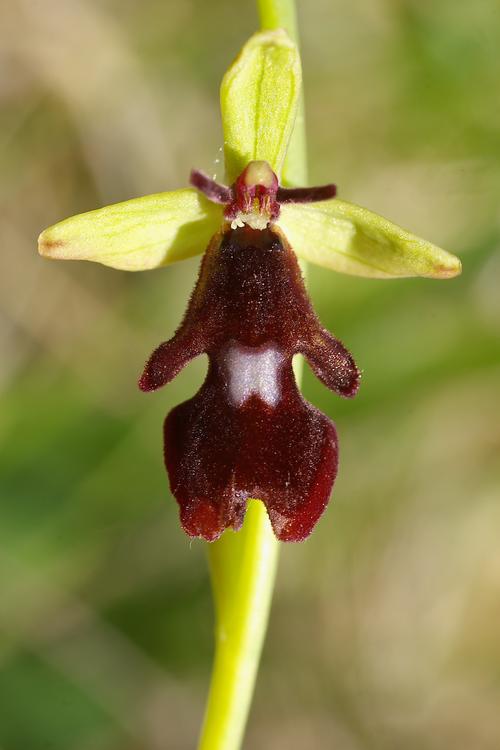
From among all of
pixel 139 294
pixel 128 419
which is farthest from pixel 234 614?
pixel 139 294

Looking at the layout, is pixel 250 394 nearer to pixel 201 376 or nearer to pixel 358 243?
pixel 358 243

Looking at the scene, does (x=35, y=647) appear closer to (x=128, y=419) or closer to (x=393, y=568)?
(x=128, y=419)

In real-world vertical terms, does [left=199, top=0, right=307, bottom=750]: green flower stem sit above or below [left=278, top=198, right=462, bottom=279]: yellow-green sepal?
below

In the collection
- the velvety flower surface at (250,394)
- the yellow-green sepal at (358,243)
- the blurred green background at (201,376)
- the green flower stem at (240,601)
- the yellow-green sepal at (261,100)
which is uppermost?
the blurred green background at (201,376)

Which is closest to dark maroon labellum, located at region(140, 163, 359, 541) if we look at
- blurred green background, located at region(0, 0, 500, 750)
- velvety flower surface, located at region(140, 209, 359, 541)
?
velvety flower surface, located at region(140, 209, 359, 541)

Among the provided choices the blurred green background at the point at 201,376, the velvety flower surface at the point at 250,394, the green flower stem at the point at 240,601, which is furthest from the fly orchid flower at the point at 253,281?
the blurred green background at the point at 201,376

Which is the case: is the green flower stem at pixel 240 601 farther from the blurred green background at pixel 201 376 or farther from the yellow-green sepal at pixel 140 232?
the blurred green background at pixel 201 376

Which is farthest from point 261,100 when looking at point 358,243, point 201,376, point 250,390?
point 201,376

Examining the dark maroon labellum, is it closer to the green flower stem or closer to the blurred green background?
the green flower stem
